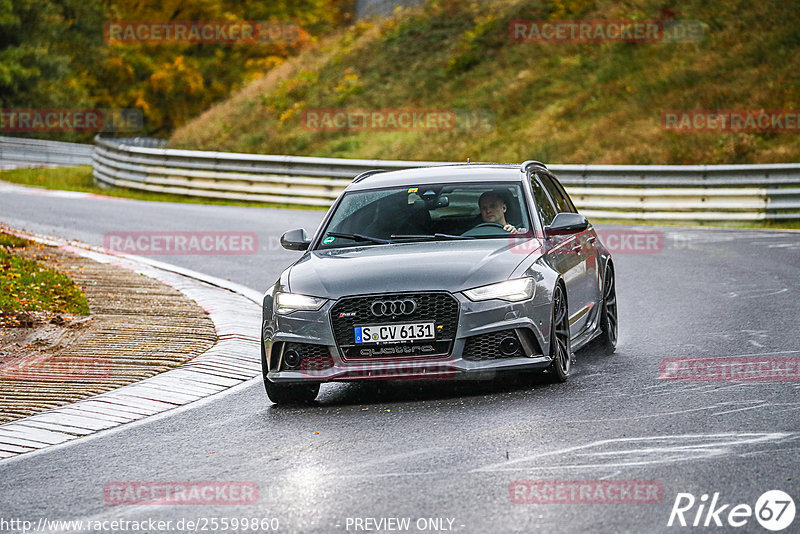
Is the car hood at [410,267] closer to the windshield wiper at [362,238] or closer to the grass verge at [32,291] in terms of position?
the windshield wiper at [362,238]

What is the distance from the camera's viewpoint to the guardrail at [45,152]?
172 feet

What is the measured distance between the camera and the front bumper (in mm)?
8078

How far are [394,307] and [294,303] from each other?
2.45 ft

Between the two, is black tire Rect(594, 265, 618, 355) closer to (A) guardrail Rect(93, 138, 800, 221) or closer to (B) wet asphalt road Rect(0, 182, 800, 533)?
(B) wet asphalt road Rect(0, 182, 800, 533)

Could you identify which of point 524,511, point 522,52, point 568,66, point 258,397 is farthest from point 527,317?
point 522,52

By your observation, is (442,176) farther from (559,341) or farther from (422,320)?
(422,320)

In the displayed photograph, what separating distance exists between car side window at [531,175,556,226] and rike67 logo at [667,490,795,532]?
425 centimetres

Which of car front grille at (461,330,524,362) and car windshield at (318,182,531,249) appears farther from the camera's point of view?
car windshield at (318,182,531,249)

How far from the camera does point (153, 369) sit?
387 inches

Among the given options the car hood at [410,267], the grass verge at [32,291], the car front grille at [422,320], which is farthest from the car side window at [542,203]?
the grass verge at [32,291]

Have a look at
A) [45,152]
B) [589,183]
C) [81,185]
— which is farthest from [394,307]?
[45,152]

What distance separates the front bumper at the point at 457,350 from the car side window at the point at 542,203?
1.51 metres

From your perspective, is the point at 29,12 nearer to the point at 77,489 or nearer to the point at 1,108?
the point at 1,108

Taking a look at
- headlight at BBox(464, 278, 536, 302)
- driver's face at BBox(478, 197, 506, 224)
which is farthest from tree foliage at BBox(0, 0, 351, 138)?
headlight at BBox(464, 278, 536, 302)
